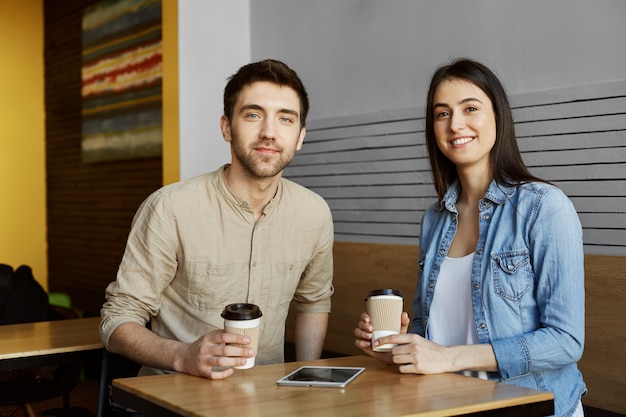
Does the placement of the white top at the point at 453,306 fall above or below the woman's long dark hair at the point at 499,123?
below

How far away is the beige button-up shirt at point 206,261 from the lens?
234cm

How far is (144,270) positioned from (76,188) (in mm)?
4750

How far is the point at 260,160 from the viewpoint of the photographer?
2381mm

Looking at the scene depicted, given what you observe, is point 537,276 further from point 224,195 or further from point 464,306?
point 224,195

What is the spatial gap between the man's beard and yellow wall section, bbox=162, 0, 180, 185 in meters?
1.93

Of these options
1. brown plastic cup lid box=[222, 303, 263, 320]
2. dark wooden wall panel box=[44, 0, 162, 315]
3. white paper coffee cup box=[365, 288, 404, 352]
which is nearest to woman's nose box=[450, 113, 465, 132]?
white paper coffee cup box=[365, 288, 404, 352]

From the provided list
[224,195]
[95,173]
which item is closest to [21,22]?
[95,173]

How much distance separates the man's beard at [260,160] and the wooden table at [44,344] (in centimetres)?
94

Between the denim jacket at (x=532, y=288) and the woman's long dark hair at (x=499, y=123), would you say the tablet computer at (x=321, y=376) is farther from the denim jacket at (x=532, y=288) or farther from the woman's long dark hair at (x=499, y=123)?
the woman's long dark hair at (x=499, y=123)

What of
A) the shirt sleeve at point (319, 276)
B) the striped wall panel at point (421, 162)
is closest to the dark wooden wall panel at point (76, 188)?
the striped wall panel at point (421, 162)

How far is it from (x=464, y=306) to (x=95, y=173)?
4890mm

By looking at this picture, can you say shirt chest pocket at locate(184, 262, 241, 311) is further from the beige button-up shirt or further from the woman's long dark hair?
the woman's long dark hair

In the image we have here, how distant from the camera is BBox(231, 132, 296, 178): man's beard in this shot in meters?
2.38

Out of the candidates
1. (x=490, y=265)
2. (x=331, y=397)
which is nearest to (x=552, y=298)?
(x=490, y=265)
